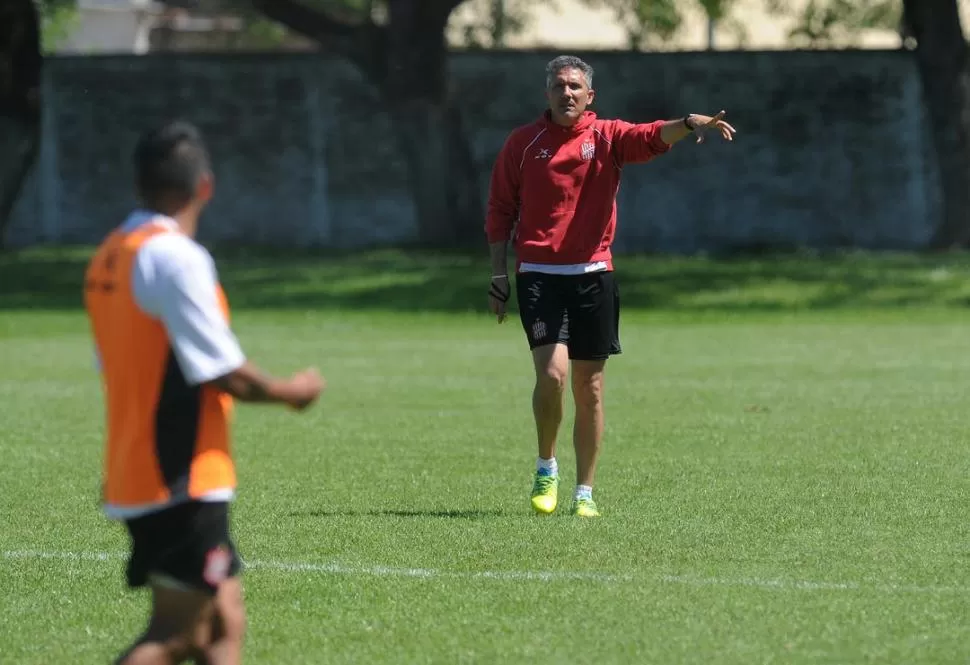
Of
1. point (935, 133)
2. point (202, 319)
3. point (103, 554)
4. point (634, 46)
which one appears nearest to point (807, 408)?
point (103, 554)

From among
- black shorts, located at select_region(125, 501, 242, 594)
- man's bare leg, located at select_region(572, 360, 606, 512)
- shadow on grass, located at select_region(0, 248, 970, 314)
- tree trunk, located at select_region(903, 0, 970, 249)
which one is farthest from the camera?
tree trunk, located at select_region(903, 0, 970, 249)

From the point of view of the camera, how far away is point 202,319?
16.1ft

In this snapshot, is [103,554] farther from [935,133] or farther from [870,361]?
[935,133]

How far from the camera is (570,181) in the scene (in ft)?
31.4

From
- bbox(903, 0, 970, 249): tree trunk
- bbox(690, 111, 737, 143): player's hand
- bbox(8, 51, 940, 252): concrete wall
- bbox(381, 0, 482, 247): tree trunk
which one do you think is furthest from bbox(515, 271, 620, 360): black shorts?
bbox(8, 51, 940, 252): concrete wall

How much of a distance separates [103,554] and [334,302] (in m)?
20.2

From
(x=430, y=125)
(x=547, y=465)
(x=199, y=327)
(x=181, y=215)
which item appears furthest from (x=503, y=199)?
(x=430, y=125)

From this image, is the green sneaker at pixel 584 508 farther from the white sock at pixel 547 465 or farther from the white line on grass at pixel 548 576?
the white line on grass at pixel 548 576

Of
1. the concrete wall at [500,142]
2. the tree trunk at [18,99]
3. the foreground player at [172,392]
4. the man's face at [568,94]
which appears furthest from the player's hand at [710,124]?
the concrete wall at [500,142]

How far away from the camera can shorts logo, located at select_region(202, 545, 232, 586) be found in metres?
5.12

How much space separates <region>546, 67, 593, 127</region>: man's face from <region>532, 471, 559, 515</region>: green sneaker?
1823 millimetres

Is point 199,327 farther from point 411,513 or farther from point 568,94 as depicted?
point 411,513

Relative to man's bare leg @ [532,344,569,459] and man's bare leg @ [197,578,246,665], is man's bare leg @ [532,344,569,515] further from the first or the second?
man's bare leg @ [197,578,246,665]

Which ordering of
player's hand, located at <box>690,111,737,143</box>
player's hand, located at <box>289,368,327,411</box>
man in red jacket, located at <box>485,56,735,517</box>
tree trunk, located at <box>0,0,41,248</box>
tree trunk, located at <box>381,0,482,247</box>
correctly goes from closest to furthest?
player's hand, located at <box>289,368,327,411</box>
player's hand, located at <box>690,111,737,143</box>
man in red jacket, located at <box>485,56,735,517</box>
tree trunk, located at <box>381,0,482,247</box>
tree trunk, located at <box>0,0,41,248</box>
